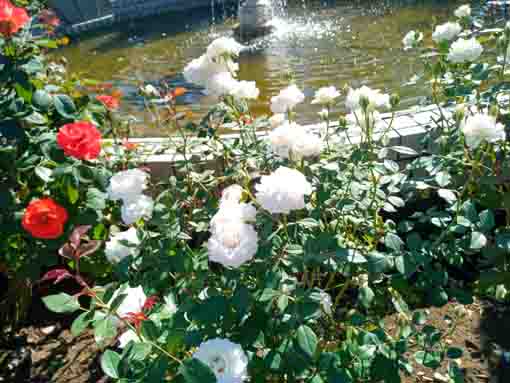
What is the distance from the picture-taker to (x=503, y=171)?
71.5 inches

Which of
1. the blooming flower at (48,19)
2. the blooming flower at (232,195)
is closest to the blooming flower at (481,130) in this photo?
the blooming flower at (232,195)

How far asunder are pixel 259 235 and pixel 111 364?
504 millimetres

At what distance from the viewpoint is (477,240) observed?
59.2 inches

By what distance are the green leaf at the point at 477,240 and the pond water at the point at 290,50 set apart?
4.94ft

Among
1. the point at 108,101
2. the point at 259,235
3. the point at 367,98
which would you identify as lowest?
the point at 259,235

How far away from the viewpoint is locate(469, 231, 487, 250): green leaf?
4.89ft

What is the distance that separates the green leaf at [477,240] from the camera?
1.49 m

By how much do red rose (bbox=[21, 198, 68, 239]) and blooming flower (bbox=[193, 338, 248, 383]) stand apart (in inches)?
38.2

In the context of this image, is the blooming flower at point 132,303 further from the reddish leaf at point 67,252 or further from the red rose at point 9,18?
the red rose at point 9,18

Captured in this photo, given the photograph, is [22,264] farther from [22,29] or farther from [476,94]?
[476,94]

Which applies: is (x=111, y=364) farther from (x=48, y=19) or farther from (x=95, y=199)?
(x=48, y=19)

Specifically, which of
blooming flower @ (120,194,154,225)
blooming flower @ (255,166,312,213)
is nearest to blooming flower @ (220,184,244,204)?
blooming flower @ (255,166,312,213)

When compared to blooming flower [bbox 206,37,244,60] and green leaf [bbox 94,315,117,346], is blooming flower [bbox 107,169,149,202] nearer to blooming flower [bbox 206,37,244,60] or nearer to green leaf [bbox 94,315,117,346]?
green leaf [bbox 94,315,117,346]

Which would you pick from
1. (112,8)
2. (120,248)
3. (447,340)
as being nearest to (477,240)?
(447,340)
